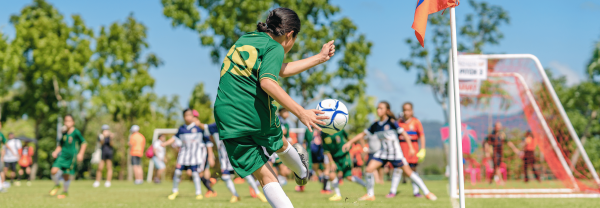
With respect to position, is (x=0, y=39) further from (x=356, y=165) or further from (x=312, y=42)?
(x=356, y=165)

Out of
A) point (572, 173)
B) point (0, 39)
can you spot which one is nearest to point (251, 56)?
point (572, 173)

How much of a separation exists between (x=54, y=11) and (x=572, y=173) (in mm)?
28277

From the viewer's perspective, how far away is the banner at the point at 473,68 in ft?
36.2

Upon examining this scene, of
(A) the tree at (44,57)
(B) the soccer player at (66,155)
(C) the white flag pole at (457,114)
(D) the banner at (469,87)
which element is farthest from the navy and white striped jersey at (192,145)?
(A) the tree at (44,57)

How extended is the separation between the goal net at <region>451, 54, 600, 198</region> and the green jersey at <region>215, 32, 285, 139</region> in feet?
26.5

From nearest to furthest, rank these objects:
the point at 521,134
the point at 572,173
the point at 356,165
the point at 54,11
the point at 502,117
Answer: the point at 572,173, the point at 502,117, the point at 521,134, the point at 356,165, the point at 54,11

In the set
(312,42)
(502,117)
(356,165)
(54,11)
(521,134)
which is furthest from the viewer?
(54,11)

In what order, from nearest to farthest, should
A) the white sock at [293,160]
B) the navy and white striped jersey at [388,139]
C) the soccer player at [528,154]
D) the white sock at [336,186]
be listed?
the white sock at [293,160]
the navy and white striped jersey at [388,139]
the white sock at [336,186]
the soccer player at [528,154]

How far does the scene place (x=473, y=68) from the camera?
11.1 metres

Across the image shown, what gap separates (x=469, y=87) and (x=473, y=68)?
0.98 m

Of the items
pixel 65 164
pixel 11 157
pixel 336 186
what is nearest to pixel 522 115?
pixel 336 186

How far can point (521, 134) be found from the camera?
587 inches

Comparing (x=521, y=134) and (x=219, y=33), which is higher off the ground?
(x=219, y=33)

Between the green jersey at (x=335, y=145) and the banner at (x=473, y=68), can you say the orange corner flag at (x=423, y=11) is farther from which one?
the green jersey at (x=335, y=145)
